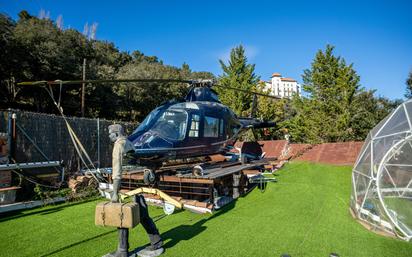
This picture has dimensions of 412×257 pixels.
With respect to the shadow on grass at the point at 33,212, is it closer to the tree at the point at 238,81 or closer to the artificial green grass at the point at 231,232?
the artificial green grass at the point at 231,232

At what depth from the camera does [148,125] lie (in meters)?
8.01

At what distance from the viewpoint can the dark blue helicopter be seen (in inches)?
294

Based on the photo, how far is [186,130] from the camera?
27.2ft

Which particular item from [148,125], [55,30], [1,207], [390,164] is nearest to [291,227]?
[390,164]

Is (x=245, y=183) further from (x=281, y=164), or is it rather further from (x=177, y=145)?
(x=281, y=164)

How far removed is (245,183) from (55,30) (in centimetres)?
3003

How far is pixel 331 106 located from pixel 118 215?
24.6 metres

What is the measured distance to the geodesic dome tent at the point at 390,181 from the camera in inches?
212

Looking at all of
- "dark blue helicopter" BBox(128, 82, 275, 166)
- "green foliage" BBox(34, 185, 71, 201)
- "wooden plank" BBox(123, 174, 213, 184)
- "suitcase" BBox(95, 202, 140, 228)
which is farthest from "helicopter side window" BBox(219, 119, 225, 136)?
→ "suitcase" BBox(95, 202, 140, 228)

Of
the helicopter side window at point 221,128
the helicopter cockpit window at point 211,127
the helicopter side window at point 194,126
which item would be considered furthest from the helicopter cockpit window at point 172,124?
the helicopter side window at point 221,128

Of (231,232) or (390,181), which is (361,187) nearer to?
(390,181)

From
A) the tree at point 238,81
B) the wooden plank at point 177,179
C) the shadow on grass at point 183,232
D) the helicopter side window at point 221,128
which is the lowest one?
the shadow on grass at point 183,232

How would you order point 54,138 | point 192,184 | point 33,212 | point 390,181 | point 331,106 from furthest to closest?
point 331,106 < point 54,138 < point 192,184 < point 33,212 < point 390,181

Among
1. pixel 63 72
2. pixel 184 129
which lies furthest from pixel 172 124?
pixel 63 72
